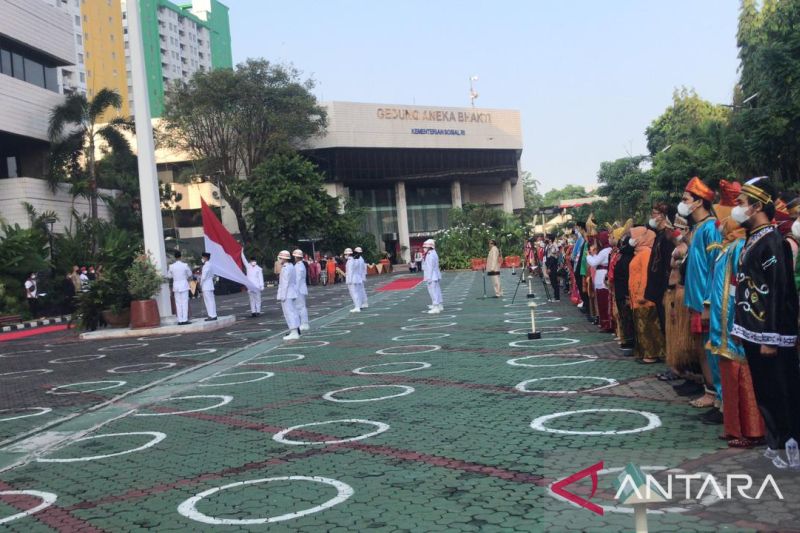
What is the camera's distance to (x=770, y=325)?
4773mm

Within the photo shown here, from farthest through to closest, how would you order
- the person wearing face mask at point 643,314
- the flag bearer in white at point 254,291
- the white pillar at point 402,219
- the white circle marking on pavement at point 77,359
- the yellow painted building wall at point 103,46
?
the yellow painted building wall at point 103,46, the white pillar at point 402,219, the flag bearer in white at point 254,291, the white circle marking on pavement at point 77,359, the person wearing face mask at point 643,314

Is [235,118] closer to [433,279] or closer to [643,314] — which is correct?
[433,279]

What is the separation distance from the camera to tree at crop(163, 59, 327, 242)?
4828 centimetres

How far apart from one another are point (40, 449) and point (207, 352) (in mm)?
6648

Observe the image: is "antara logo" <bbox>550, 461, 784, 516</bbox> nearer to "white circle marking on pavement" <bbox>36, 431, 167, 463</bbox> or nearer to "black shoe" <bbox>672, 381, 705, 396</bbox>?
"black shoe" <bbox>672, 381, 705, 396</bbox>

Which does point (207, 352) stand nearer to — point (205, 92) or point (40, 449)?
point (40, 449)

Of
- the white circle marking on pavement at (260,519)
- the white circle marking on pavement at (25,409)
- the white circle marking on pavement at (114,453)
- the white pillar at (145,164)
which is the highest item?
the white pillar at (145,164)

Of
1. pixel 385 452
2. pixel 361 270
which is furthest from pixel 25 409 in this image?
pixel 361 270

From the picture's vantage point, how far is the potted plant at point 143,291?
17797mm

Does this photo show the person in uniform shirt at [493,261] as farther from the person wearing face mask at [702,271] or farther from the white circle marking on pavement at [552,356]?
the person wearing face mask at [702,271]

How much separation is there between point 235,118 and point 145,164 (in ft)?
104

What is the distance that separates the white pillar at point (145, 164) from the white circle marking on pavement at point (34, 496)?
13141 mm

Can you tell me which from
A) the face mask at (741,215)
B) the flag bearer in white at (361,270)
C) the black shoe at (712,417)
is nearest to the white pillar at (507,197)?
the flag bearer in white at (361,270)

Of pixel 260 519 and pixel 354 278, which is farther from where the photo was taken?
pixel 354 278
